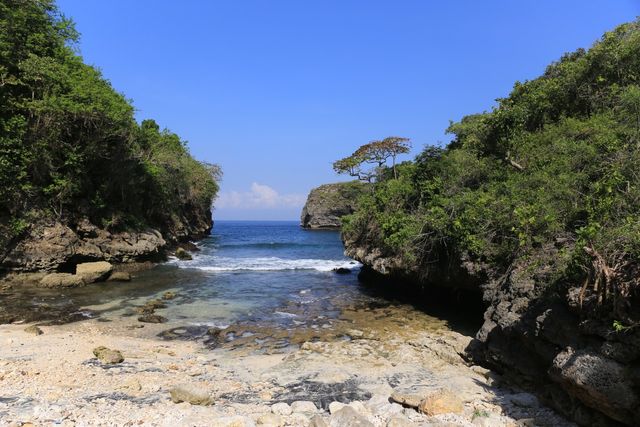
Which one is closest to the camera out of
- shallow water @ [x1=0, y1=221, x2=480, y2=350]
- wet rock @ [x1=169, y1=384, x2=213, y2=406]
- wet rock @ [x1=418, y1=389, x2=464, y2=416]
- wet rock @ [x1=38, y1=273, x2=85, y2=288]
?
wet rock @ [x1=418, y1=389, x2=464, y2=416]

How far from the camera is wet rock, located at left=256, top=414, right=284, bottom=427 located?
6.23 m

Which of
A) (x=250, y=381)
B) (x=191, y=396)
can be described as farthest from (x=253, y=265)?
(x=191, y=396)

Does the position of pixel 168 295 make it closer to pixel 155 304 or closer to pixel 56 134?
pixel 155 304

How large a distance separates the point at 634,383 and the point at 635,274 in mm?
1461

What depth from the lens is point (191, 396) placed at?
7.07 meters

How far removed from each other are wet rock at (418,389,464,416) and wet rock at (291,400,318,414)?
1.87m

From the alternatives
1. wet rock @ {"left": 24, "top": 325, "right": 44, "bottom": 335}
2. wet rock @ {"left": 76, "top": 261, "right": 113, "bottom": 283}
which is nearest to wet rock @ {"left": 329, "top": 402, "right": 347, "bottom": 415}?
wet rock @ {"left": 24, "top": 325, "right": 44, "bottom": 335}

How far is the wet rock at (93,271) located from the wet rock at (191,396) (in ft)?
49.2

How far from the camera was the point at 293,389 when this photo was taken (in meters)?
8.09

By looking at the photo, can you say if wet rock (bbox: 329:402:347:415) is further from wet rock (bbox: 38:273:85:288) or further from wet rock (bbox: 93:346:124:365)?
wet rock (bbox: 38:273:85:288)

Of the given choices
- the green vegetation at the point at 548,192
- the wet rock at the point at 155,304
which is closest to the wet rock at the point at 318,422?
the green vegetation at the point at 548,192

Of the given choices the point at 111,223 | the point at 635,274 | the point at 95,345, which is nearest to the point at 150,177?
the point at 111,223

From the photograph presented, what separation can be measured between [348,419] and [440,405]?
164cm

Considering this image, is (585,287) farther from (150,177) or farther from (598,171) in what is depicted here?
(150,177)
